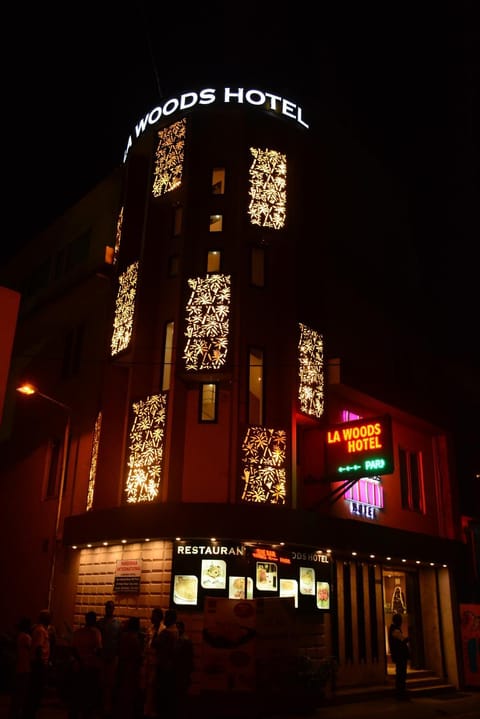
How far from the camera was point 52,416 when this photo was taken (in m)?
22.5

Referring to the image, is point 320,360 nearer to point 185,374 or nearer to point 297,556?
point 185,374

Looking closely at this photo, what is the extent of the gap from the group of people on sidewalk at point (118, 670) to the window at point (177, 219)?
11575 millimetres

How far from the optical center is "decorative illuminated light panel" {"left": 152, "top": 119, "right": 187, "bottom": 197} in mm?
19531

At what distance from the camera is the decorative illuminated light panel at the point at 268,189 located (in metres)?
18.8

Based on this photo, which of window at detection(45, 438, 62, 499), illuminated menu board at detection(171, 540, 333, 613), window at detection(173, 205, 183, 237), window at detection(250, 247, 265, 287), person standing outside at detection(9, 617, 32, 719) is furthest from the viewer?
window at detection(45, 438, 62, 499)

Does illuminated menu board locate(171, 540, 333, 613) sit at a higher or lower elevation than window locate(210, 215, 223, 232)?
lower

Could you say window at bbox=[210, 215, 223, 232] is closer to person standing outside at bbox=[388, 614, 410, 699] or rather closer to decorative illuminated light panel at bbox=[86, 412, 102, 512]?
decorative illuminated light panel at bbox=[86, 412, 102, 512]

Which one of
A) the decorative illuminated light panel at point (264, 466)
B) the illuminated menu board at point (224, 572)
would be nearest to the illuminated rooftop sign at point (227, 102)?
the decorative illuminated light panel at point (264, 466)

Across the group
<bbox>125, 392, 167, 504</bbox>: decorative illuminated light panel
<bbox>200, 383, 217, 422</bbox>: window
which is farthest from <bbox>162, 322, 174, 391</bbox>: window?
<bbox>200, 383, 217, 422</bbox>: window

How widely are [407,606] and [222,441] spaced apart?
1103cm

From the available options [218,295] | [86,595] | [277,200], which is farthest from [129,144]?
[86,595]

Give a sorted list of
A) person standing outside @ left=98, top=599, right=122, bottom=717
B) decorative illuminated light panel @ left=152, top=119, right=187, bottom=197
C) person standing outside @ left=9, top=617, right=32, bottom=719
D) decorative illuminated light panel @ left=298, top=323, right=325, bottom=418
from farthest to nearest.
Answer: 1. decorative illuminated light panel @ left=152, top=119, right=187, bottom=197
2. decorative illuminated light panel @ left=298, top=323, right=325, bottom=418
3. person standing outside @ left=98, top=599, right=122, bottom=717
4. person standing outside @ left=9, top=617, right=32, bottom=719

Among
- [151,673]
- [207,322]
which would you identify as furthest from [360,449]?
[151,673]

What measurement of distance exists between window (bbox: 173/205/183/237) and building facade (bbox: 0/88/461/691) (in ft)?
0.28
